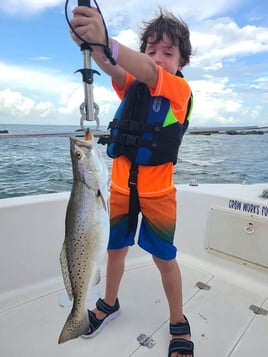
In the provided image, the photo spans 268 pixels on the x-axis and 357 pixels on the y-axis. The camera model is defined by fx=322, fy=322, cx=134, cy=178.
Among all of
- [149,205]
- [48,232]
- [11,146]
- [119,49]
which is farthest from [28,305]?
[11,146]

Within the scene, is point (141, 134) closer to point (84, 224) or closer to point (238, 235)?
point (84, 224)

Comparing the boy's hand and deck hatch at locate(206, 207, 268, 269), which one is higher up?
the boy's hand

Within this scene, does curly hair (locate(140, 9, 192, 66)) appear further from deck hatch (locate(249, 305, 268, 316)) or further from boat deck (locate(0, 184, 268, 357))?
deck hatch (locate(249, 305, 268, 316))

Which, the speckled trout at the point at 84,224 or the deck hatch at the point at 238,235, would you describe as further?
the deck hatch at the point at 238,235

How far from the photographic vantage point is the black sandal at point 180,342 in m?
1.67

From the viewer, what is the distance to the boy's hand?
3.36 feet

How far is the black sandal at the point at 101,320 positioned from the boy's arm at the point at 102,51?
1.34m

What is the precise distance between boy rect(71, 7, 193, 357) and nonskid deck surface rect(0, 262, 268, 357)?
0.22 meters

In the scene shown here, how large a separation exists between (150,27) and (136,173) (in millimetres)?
726

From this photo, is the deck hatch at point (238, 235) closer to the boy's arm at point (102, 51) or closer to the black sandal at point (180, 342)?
the black sandal at point (180, 342)

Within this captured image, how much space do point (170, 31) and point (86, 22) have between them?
651 mm

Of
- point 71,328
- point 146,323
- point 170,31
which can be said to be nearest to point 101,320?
point 146,323

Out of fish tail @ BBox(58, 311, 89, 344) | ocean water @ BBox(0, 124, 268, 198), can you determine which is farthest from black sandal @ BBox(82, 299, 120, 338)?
ocean water @ BBox(0, 124, 268, 198)

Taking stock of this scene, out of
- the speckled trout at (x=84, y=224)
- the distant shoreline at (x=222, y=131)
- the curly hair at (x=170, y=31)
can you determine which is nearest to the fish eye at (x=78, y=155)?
the speckled trout at (x=84, y=224)
